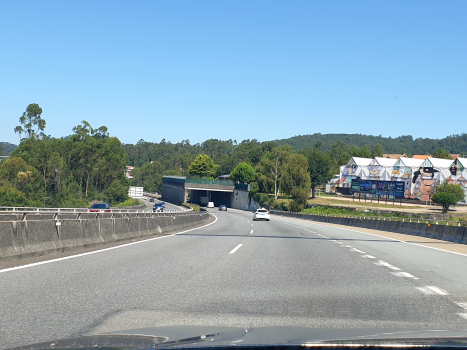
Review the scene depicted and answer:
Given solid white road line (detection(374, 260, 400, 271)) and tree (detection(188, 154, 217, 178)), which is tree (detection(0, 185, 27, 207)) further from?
tree (detection(188, 154, 217, 178))

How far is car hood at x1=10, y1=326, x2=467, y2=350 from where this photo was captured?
3846mm

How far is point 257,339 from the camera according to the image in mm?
4051

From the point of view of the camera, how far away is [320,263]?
482 inches

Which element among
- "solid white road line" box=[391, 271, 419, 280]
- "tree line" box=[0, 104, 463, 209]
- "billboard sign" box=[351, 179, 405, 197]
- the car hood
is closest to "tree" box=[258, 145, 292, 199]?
"tree line" box=[0, 104, 463, 209]

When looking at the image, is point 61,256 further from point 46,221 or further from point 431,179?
point 431,179

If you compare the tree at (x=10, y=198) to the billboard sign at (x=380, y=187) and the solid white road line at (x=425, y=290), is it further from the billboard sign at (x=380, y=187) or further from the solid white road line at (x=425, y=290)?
the solid white road line at (x=425, y=290)

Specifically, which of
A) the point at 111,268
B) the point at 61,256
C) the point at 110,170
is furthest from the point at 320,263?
the point at 110,170

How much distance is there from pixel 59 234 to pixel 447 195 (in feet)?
238

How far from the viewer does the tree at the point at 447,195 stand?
74306 mm

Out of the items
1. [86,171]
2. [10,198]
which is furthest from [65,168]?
[10,198]

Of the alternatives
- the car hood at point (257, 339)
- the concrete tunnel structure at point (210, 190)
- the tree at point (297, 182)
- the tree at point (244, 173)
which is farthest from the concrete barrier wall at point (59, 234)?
the tree at point (244, 173)

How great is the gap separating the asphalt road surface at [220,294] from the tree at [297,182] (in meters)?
76.2

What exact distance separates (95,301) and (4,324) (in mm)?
1535

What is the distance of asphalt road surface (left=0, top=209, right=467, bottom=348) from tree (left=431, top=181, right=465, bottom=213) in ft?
220
